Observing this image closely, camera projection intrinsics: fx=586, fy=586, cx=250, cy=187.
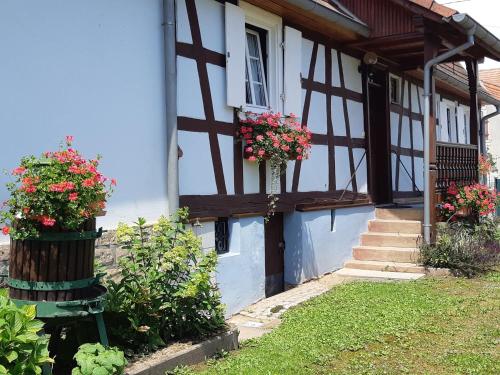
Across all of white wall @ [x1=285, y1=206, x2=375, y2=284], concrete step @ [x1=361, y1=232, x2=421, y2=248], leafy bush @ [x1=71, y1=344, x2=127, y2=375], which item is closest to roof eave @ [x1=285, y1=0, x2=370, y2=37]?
white wall @ [x1=285, y1=206, x2=375, y2=284]

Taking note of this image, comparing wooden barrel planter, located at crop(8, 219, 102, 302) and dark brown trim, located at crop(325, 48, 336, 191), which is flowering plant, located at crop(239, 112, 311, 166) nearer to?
dark brown trim, located at crop(325, 48, 336, 191)

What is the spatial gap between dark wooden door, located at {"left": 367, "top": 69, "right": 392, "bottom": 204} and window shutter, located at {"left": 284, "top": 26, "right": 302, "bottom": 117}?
3031 millimetres

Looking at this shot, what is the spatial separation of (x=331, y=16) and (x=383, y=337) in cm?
449

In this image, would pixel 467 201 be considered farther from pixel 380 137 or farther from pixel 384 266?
pixel 380 137

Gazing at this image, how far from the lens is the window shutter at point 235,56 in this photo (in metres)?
6.66

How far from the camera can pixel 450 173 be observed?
381 inches

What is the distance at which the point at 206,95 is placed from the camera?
253 inches

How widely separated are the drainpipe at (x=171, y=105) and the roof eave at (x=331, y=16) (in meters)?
1.82

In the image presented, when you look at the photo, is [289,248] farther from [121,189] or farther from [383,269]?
[121,189]

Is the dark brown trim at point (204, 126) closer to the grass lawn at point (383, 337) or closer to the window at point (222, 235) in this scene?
the window at point (222, 235)

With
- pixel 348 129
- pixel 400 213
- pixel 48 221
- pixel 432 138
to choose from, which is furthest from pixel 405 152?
pixel 48 221

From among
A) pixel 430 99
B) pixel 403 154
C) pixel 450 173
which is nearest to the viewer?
pixel 430 99

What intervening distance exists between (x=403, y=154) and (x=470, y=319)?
20.0ft

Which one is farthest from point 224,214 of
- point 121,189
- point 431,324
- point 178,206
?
point 431,324
